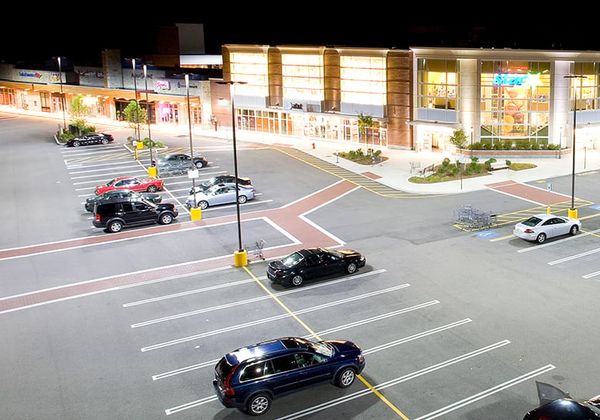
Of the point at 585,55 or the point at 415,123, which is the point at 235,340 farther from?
the point at 585,55

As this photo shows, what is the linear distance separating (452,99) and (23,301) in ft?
139

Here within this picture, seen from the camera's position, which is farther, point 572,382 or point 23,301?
point 23,301

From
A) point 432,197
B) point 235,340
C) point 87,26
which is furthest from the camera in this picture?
point 87,26

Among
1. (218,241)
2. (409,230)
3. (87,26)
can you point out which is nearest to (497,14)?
(409,230)

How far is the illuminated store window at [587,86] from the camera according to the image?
186 ft

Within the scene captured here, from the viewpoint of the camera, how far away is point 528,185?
4647 centimetres

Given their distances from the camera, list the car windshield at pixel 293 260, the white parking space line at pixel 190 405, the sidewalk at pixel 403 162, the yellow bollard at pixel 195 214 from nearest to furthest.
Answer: the white parking space line at pixel 190 405 → the car windshield at pixel 293 260 → the yellow bollard at pixel 195 214 → the sidewalk at pixel 403 162

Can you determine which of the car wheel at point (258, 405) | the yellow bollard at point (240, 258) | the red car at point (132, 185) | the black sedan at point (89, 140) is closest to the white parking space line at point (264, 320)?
the car wheel at point (258, 405)

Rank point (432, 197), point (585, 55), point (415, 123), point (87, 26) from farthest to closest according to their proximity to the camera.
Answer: point (87, 26)
point (415, 123)
point (585, 55)
point (432, 197)

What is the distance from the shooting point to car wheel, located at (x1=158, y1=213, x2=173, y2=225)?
1490 inches

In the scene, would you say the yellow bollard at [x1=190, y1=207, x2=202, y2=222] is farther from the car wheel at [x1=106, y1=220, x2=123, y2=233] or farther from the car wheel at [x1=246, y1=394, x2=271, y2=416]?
the car wheel at [x1=246, y1=394, x2=271, y2=416]

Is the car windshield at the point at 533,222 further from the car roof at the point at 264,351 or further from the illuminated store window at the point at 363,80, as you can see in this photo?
the illuminated store window at the point at 363,80

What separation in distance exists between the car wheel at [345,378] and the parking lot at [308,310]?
0.21 metres

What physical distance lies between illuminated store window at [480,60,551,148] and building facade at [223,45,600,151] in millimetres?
84
